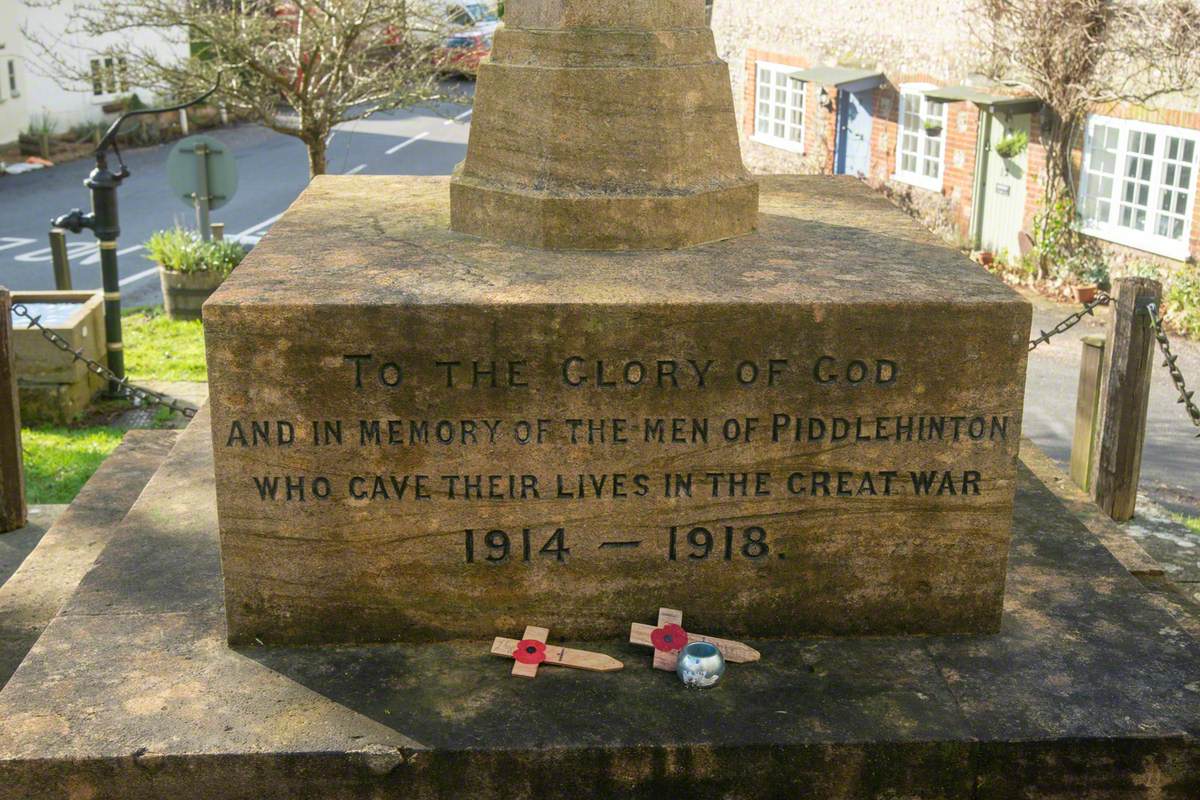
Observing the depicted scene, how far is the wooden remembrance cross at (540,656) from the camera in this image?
433cm

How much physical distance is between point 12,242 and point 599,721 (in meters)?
15.5

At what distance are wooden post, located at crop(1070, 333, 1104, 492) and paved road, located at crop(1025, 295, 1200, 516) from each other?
133 cm

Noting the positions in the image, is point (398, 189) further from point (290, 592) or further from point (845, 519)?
point (845, 519)

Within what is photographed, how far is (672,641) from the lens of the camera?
441 cm

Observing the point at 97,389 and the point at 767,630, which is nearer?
the point at 767,630

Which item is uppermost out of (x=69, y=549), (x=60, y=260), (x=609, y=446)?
(x=609, y=446)

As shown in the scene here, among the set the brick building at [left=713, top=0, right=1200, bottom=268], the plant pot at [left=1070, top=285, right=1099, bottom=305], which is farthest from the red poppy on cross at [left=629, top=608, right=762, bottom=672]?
the plant pot at [left=1070, top=285, right=1099, bottom=305]

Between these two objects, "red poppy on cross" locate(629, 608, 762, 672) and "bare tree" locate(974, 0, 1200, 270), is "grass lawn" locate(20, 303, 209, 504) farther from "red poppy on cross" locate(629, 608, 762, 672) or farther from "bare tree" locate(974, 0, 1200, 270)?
"bare tree" locate(974, 0, 1200, 270)

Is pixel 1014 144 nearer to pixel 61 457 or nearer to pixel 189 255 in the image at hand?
pixel 189 255

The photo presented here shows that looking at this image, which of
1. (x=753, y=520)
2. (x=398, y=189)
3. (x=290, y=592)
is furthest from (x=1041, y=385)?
(x=290, y=592)

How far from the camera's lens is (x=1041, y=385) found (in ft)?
38.4

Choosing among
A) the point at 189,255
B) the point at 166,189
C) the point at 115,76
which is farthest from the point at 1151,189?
the point at 166,189

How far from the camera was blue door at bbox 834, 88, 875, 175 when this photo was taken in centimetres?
1841

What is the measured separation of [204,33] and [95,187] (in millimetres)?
3651
